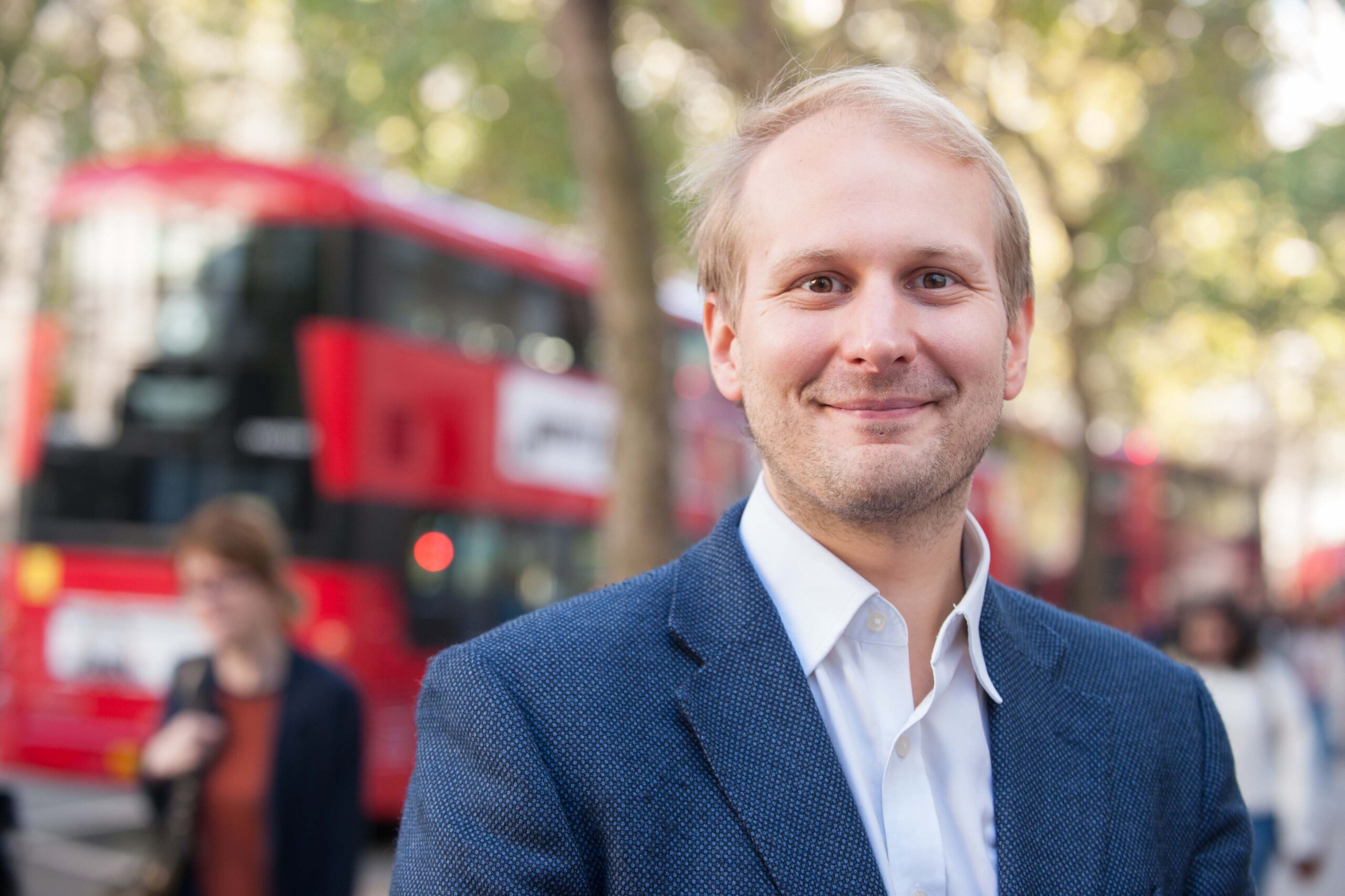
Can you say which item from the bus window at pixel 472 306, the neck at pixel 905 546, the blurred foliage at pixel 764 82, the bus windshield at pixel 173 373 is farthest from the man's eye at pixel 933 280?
the bus window at pixel 472 306

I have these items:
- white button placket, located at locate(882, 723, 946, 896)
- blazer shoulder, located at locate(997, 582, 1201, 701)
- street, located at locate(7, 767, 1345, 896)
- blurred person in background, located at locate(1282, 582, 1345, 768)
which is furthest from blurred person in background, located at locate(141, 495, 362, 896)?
blurred person in background, located at locate(1282, 582, 1345, 768)

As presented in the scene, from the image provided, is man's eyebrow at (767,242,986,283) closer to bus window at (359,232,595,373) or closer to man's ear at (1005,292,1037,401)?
man's ear at (1005,292,1037,401)

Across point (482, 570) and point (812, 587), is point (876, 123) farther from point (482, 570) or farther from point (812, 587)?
point (482, 570)

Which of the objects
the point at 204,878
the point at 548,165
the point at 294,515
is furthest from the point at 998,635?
the point at 548,165

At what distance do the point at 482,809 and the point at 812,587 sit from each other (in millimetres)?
477

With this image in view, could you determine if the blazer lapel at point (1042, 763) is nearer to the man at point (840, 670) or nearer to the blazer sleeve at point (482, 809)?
the man at point (840, 670)

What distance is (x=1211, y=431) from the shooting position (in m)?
32.4

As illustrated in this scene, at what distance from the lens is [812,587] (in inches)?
64.6

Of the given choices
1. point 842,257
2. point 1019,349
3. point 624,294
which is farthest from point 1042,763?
point 624,294

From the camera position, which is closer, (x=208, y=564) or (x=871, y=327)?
(x=871, y=327)

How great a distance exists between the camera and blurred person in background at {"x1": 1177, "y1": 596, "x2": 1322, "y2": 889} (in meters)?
5.26

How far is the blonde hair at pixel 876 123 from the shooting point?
1.68 meters

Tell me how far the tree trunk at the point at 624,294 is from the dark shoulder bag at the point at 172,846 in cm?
300

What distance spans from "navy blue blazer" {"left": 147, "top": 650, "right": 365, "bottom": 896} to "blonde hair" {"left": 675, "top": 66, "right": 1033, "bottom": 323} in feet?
7.82
